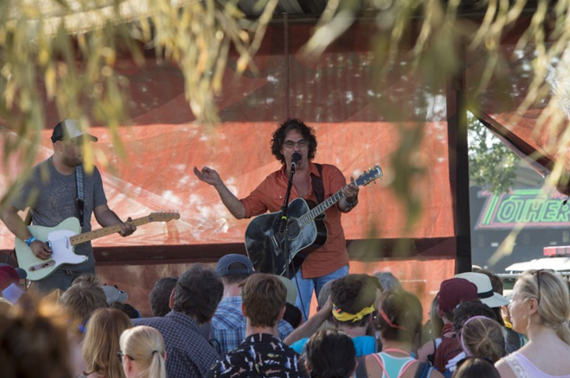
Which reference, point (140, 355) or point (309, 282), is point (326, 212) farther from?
point (140, 355)

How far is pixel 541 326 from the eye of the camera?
3.41m

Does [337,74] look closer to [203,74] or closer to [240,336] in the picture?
[240,336]

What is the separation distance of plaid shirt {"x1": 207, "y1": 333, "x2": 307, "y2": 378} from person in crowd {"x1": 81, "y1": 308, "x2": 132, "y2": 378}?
380 millimetres

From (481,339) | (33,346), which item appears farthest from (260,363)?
(33,346)

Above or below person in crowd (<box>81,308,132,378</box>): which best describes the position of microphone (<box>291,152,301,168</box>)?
below

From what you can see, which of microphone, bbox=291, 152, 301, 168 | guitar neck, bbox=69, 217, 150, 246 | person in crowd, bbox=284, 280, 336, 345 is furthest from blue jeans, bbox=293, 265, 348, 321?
person in crowd, bbox=284, 280, 336, 345

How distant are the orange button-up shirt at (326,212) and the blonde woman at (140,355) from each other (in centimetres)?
283

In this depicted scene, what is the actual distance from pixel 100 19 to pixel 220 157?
6384 millimetres

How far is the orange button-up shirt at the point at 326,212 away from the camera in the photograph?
6.04 m

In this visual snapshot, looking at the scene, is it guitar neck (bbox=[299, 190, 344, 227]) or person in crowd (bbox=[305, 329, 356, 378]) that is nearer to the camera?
person in crowd (bbox=[305, 329, 356, 378])

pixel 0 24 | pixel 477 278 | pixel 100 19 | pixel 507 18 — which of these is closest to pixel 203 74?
pixel 100 19

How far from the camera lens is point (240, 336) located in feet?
13.7

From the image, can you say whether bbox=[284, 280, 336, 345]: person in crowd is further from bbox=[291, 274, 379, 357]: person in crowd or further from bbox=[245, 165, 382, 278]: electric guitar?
bbox=[245, 165, 382, 278]: electric guitar

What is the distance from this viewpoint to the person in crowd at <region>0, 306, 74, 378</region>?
40.3 inches
